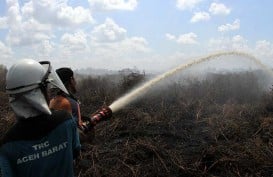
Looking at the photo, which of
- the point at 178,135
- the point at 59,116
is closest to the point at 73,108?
the point at 59,116

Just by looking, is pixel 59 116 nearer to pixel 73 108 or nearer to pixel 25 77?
pixel 25 77

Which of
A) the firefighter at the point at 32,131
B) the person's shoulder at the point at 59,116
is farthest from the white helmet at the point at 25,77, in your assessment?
the person's shoulder at the point at 59,116

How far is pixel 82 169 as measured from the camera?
25.7 feet

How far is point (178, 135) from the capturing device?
32.2 feet

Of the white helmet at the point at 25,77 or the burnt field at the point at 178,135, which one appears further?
the burnt field at the point at 178,135

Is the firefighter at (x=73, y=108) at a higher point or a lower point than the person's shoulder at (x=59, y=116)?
lower

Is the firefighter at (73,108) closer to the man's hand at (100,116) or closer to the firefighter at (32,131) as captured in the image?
the man's hand at (100,116)

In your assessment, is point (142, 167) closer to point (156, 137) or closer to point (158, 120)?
point (156, 137)

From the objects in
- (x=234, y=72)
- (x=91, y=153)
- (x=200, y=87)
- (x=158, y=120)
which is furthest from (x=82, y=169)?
(x=234, y=72)

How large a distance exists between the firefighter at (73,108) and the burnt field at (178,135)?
0.13 metres

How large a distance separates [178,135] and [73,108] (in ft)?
19.1

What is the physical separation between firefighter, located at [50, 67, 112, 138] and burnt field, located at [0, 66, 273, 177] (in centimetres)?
13

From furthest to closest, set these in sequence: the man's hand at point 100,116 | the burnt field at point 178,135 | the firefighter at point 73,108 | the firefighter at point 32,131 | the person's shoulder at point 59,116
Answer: the burnt field at point 178,135
the man's hand at point 100,116
the firefighter at point 73,108
the person's shoulder at point 59,116
the firefighter at point 32,131

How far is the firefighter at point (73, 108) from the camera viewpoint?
4168mm
